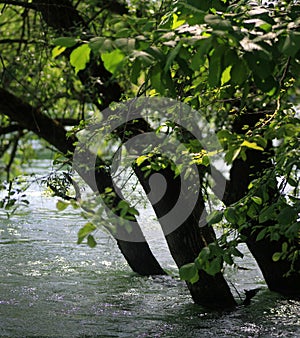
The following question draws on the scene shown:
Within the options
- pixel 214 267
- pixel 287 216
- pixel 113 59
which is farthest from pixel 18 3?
pixel 113 59

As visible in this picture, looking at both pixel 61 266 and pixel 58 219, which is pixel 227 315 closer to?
pixel 61 266

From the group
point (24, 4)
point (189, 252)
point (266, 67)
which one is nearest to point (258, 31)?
point (266, 67)

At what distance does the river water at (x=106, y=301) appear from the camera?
471 cm

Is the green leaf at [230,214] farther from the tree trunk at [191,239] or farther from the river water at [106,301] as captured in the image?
the tree trunk at [191,239]

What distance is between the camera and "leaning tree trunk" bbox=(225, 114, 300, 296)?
5355 mm

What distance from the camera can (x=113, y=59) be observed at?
83.8 inches

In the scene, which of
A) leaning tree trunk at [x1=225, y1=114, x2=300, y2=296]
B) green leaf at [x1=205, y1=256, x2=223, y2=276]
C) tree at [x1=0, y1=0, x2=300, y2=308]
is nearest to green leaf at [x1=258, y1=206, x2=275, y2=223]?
tree at [x1=0, y1=0, x2=300, y2=308]

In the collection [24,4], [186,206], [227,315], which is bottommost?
[227,315]

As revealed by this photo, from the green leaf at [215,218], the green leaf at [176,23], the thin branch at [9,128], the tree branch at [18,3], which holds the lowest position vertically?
the green leaf at [215,218]

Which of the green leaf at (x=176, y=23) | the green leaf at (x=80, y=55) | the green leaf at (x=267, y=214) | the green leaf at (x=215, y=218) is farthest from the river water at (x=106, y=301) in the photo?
the green leaf at (x=80, y=55)

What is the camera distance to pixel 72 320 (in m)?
4.90

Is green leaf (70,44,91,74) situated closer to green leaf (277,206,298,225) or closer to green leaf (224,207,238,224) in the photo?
green leaf (277,206,298,225)

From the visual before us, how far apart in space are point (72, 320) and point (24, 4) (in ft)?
8.69

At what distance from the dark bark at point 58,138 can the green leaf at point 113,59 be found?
3240mm
